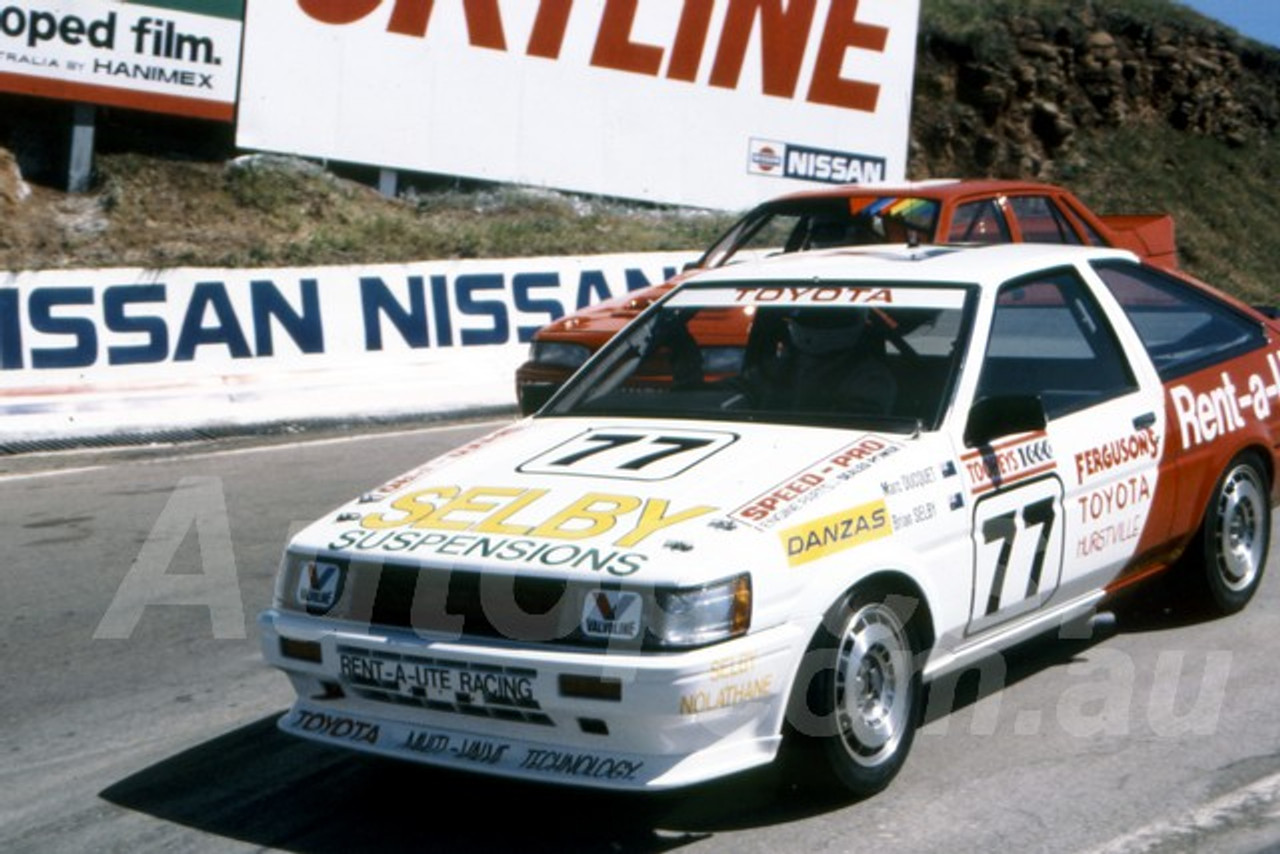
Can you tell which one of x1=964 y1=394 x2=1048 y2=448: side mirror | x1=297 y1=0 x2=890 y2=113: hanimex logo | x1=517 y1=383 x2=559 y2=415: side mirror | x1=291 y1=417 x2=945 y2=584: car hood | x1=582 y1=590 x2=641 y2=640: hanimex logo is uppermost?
x1=297 y1=0 x2=890 y2=113: hanimex logo

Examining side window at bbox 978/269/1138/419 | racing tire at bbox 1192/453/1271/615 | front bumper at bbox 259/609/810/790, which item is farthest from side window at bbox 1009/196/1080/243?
front bumper at bbox 259/609/810/790

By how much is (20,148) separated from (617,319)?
9.68m

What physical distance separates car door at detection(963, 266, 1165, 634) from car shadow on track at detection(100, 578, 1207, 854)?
39.2 inches

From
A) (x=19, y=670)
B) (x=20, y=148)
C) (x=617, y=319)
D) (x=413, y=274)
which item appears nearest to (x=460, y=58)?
(x=20, y=148)

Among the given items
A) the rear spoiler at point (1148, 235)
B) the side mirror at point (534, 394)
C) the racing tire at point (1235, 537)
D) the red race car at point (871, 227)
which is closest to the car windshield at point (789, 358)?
the racing tire at point (1235, 537)

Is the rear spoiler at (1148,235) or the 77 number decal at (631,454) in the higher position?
the rear spoiler at (1148,235)

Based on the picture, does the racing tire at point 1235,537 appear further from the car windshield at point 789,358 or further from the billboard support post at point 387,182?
the billboard support post at point 387,182

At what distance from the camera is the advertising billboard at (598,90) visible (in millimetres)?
18297

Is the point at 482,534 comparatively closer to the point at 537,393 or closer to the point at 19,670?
the point at 19,670

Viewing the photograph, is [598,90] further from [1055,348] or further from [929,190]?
[1055,348]

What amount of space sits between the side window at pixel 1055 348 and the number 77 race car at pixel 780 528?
0.01 metres

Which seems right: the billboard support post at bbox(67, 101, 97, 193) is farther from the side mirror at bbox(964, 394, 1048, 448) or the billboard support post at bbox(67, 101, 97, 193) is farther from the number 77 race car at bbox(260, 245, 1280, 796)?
the side mirror at bbox(964, 394, 1048, 448)

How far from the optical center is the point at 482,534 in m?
4.98

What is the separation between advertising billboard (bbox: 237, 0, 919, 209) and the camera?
18297 mm
